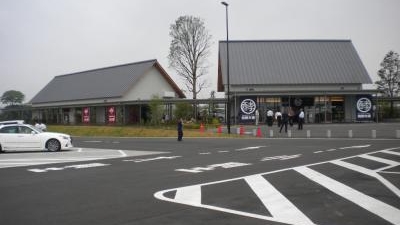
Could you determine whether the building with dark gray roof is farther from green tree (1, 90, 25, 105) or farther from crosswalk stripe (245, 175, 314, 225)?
green tree (1, 90, 25, 105)

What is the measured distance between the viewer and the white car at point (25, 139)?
20.2m

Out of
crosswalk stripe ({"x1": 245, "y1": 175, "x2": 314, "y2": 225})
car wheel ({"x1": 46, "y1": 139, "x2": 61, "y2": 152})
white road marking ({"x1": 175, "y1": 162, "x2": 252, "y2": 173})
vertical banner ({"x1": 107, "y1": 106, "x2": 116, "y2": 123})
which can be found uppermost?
vertical banner ({"x1": 107, "y1": 106, "x2": 116, "y2": 123})

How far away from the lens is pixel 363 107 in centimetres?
4391

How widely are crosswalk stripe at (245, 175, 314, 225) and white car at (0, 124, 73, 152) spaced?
13.0 metres

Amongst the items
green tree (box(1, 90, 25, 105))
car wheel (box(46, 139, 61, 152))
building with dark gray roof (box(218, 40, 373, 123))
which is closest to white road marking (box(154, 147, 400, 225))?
car wheel (box(46, 139, 61, 152))

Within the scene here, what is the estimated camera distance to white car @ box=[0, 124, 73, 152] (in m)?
20.2

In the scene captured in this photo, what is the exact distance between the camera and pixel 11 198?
8.66m

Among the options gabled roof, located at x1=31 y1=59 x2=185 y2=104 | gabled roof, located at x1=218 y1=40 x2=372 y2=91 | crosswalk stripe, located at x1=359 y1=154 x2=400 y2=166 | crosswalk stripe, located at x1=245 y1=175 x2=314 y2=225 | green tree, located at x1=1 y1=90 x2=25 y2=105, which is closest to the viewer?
crosswalk stripe, located at x1=245 y1=175 x2=314 y2=225

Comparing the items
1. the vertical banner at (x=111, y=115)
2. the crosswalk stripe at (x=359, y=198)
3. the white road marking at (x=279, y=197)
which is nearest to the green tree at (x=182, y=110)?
the vertical banner at (x=111, y=115)

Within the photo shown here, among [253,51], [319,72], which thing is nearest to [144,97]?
[253,51]

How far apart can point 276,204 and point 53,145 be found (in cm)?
1549

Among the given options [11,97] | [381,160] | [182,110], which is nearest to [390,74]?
[182,110]

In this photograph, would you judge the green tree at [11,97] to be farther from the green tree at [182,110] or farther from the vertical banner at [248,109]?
the vertical banner at [248,109]

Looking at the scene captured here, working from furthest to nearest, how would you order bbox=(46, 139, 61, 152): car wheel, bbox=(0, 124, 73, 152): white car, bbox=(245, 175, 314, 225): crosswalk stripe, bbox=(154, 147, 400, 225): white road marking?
bbox=(46, 139, 61, 152): car wheel
bbox=(0, 124, 73, 152): white car
bbox=(154, 147, 400, 225): white road marking
bbox=(245, 175, 314, 225): crosswalk stripe
